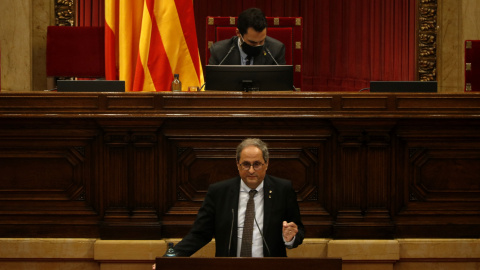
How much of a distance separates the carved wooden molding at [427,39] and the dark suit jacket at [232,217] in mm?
4211

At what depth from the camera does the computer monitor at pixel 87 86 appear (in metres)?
4.23

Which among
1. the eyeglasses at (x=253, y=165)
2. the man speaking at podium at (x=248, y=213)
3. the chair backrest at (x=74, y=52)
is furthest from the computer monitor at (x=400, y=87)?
the chair backrest at (x=74, y=52)

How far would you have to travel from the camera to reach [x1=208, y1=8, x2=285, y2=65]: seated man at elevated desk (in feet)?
16.1

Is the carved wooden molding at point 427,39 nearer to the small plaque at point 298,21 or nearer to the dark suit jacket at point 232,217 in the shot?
the small plaque at point 298,21

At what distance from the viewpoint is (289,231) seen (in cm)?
293

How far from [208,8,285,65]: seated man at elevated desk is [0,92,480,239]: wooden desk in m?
0.92

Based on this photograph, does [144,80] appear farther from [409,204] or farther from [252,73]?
[409,204]

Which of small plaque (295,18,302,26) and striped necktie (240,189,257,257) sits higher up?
small plaque (295,18,302,26)

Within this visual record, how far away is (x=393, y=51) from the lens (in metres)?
7.57

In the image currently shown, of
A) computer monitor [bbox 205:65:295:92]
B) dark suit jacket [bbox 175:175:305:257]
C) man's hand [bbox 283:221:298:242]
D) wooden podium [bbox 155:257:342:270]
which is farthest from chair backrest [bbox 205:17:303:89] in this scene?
wooden podium [bbox 155:257:342:270]

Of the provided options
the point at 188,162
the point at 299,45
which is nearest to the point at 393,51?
the point at 299,45

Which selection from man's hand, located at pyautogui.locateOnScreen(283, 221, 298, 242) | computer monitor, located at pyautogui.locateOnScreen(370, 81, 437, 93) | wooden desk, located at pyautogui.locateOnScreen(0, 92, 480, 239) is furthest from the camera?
computer monitor, located at pyautogui.locateOnScreen(370, 81, 437, 93)

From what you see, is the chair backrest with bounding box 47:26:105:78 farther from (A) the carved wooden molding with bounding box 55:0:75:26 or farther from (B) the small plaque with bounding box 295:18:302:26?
(B) the small plaque with bounding box 295:18:302:26

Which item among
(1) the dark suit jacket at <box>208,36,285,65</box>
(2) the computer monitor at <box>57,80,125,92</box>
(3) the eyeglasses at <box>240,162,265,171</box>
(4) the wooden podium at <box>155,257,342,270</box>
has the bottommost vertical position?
(4) the wooden podium at <box>155,257,342,270</box>
